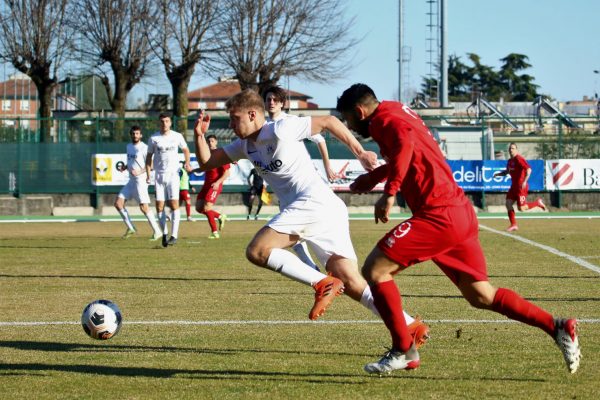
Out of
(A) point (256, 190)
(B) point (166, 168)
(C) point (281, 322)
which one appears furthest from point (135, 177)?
(C) point (281, 322)

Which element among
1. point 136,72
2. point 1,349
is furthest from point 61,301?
point 136,72

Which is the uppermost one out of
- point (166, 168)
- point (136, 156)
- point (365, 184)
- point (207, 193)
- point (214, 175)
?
point (365, 184)

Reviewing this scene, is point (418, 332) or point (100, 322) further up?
point (418, 332)

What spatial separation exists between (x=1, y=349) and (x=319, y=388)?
110 inches

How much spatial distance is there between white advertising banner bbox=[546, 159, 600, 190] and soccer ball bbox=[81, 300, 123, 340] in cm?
2628

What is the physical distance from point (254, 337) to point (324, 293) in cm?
125

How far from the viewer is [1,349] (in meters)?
7.67

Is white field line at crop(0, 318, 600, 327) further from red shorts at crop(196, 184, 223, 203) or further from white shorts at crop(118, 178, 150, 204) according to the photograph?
white shorts at crop(118, 178, 150, 204)

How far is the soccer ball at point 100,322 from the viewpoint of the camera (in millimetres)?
7574

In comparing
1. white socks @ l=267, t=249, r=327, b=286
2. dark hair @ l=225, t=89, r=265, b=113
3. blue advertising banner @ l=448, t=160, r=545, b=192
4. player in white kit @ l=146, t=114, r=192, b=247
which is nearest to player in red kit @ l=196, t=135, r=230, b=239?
player in white kit @ l=146, t=114, r=192, b=247

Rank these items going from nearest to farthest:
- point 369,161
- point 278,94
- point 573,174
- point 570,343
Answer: point 570,343 → point 369,161 → point 278,94 → point 573,174

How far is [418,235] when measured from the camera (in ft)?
20.2

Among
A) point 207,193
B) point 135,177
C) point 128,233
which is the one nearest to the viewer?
point 207,193

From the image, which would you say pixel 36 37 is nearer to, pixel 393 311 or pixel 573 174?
pixel 573 174
